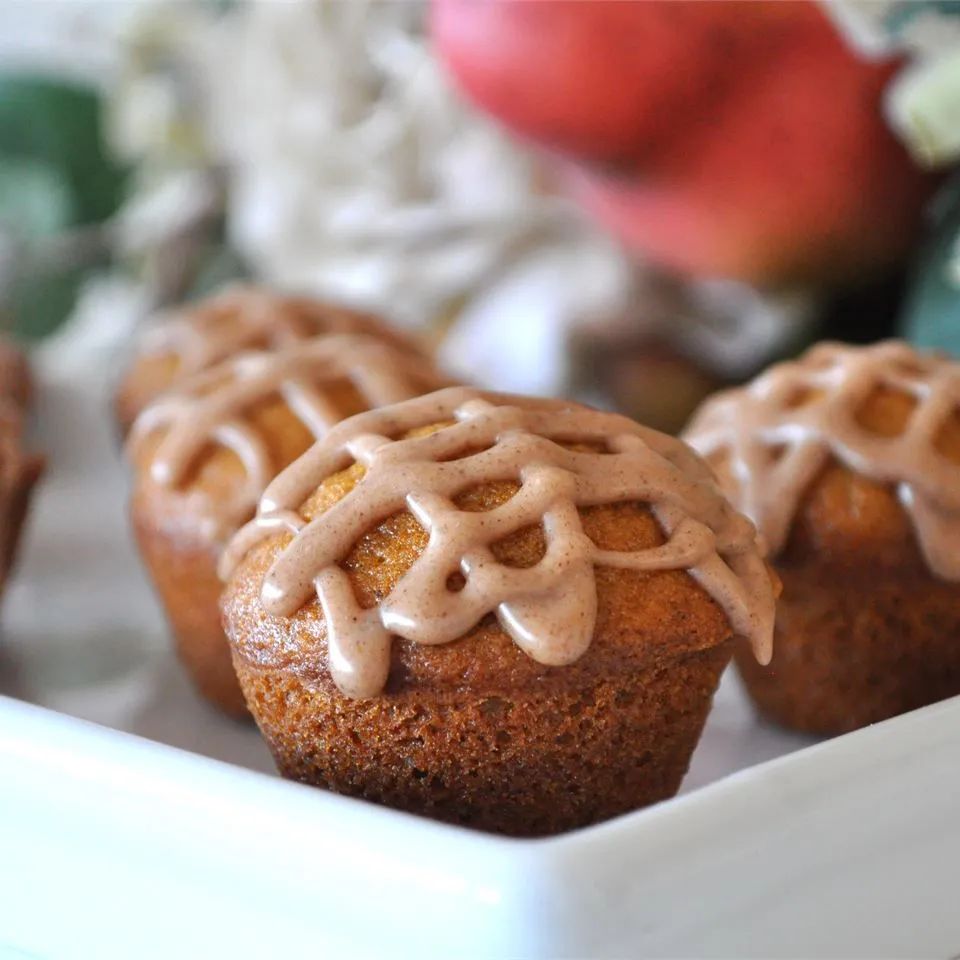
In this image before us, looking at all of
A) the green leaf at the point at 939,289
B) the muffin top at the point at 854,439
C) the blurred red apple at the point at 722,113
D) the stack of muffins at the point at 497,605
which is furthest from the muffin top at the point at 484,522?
the blurred red apple at the point at 722,113

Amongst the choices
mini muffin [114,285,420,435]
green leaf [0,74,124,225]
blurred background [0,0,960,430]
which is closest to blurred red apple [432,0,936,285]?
blurred background [0,0,960,430]

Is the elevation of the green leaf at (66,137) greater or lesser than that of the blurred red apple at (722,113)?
lesser

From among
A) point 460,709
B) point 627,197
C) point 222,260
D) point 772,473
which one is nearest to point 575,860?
point 460,709

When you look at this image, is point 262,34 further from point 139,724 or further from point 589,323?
point 139,724

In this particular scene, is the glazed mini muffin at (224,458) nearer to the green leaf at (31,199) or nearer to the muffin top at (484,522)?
the muffin top at (484,522)

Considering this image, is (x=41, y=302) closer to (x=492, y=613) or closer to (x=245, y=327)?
(x=245, y=327)

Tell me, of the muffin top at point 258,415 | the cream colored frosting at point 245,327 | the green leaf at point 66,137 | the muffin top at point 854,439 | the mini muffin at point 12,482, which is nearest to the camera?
the muffin top at point 854,439
